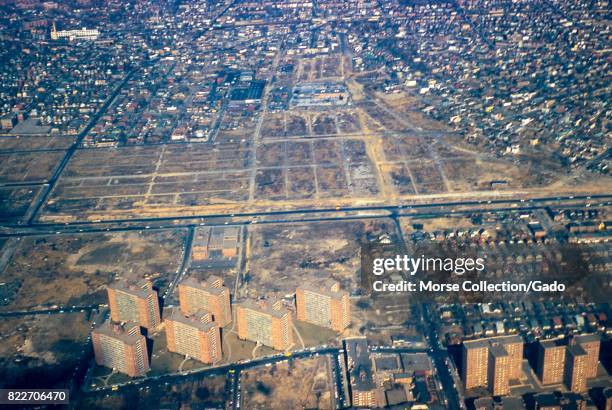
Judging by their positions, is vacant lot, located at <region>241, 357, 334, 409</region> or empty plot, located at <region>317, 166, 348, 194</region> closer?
vacant lot, located at <region>241, 357, 334, 409</region>

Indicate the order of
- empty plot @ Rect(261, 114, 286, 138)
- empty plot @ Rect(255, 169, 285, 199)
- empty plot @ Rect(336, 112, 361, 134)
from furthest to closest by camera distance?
empty plot @ Rect(261, 114, 286, 138), empty plot @ Rect(336, 112, 361, 134), empty plot @ Rect(255, 169, 285, 199)

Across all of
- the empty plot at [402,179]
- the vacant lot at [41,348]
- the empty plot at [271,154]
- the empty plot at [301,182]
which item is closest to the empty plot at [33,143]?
the empty plot at [271,154]

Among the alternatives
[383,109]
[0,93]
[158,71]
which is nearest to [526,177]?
[383,109]

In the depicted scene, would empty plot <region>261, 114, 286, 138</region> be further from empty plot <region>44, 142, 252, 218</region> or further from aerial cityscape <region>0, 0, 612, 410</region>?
empty plot <region>44, 142, 252, 218</region>

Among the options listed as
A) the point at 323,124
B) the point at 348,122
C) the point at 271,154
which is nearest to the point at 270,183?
the point at 271,154

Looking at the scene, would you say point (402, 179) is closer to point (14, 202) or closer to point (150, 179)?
point (150, 179)

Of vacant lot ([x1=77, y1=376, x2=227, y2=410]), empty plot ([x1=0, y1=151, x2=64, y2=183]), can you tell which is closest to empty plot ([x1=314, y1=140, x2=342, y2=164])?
empty plot ([x1=0, y1=151, x2=64, y2=183])

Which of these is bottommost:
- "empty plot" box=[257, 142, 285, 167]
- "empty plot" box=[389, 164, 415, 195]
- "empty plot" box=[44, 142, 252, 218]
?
"empty plot" box=[44, 142, 252, 218]

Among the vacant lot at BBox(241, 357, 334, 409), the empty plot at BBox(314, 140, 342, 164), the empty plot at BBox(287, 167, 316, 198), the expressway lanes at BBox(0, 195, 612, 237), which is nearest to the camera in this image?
the vacant lot at BBox(241, 357, 334, 409)
